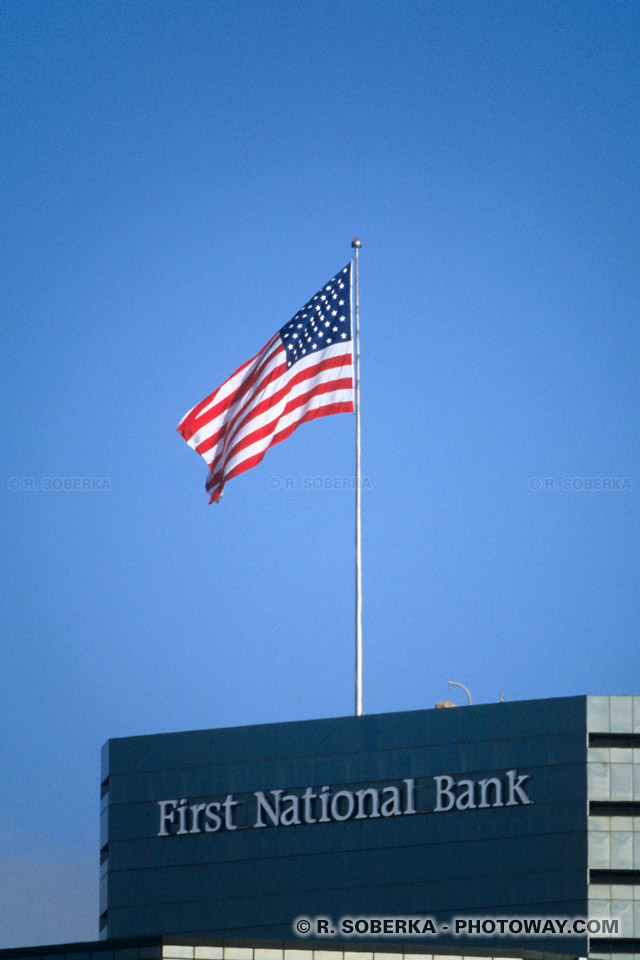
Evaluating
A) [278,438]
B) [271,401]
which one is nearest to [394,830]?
[278,438]

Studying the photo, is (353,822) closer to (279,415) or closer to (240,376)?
(279,415)

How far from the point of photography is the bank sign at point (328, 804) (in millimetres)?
54219

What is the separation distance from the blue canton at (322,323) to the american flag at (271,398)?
3 cm

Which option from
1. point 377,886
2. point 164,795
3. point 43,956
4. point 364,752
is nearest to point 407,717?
point 364,752

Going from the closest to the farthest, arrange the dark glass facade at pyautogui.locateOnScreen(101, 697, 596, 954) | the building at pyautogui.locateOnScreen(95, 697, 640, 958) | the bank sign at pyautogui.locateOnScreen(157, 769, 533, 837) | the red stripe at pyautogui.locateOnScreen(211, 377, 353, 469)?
the red stripe at pyautogui.locateOnScreen(211, 377, 353, 469)
the building at pyautogui.locateOnScreen(95, 697, 640, 958)
the dark glass facade at pyautogui.locateOnScreen(101, 697, 596, 954)
the bank sign at pyautogui.locateOnScreen(157, 769, 533, 837)

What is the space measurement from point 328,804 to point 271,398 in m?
14.1

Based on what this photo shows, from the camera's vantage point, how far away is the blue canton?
52469 mm

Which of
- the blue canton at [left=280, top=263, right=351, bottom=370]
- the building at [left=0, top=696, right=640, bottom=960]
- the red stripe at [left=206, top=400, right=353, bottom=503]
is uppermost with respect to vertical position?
the blue canton at [left=280, top=263, right=351, bottom=370]

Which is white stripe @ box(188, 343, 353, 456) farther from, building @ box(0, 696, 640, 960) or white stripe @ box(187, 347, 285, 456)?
building @ box(0, 696, 640, 960)

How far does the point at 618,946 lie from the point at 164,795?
16446mm

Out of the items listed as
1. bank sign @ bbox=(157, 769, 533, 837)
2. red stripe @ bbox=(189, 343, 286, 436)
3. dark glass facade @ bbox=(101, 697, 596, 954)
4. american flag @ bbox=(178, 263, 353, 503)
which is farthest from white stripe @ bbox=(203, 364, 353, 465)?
bank sign @ bbox=(157, 769, 533, 837)

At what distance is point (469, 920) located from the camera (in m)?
53.4

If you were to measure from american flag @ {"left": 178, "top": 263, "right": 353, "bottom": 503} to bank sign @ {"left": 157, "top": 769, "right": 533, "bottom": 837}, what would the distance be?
1171 cm

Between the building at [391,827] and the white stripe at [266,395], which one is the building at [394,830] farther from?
the white stripe at [266,395]
